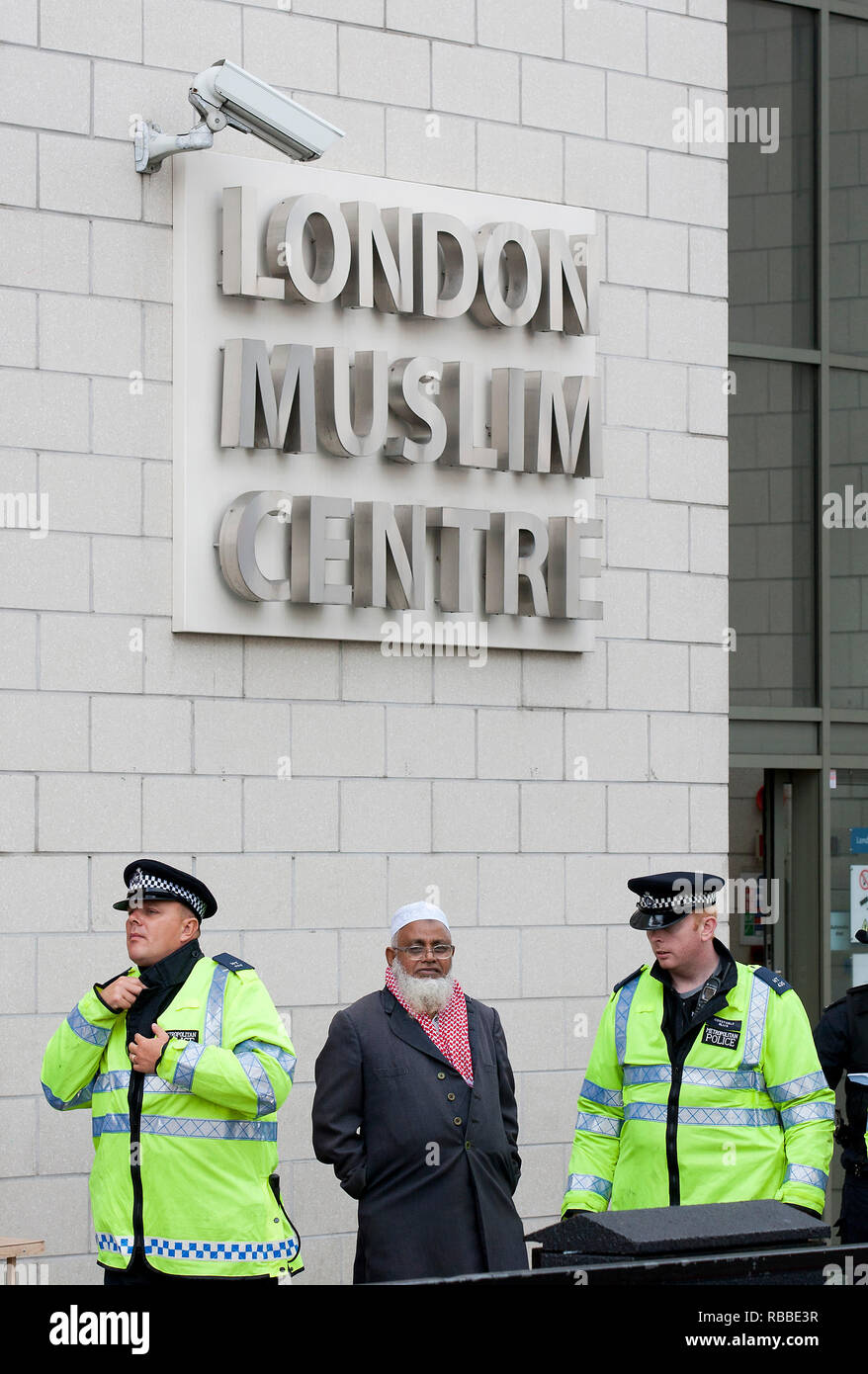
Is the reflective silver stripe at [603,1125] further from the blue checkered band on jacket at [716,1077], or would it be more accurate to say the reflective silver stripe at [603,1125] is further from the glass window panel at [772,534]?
the glass window panel at [772,534]

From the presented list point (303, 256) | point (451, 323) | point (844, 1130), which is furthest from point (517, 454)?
point (844, 1130)

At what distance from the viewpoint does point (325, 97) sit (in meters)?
8.24

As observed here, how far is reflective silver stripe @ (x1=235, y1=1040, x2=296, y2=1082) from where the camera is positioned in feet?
18.4

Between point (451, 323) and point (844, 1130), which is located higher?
point (451, 323)

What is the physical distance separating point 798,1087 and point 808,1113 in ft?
0.28

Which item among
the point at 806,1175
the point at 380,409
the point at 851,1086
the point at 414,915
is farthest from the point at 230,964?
the point at 380,409

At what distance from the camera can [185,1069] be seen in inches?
214

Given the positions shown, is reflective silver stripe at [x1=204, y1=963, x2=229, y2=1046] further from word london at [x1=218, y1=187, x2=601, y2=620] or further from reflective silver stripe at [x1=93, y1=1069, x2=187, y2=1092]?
word london at [x1=218, y1=187, x2=601, y2=620]

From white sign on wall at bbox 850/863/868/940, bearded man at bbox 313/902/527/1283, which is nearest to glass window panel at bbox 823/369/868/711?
white sign on wall at bbox 850/863/868/940

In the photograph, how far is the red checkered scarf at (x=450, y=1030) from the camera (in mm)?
6301

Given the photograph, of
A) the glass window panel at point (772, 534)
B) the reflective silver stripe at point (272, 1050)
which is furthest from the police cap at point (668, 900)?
the glass window panel at point (772, 534)

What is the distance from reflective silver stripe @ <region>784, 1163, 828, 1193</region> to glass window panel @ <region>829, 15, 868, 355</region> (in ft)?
18.2
